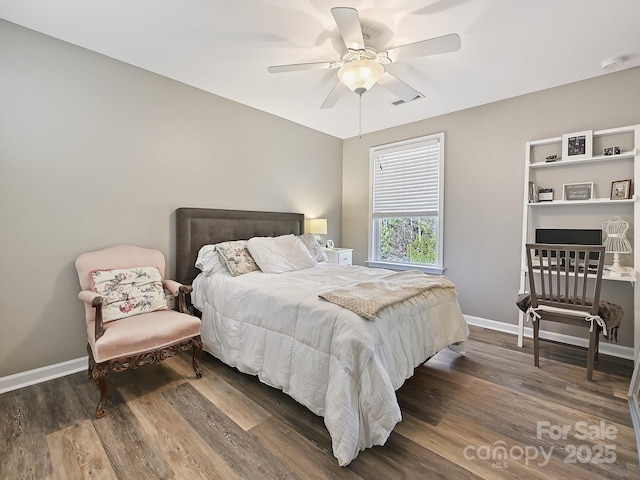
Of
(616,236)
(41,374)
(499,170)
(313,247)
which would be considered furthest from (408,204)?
(41,374)

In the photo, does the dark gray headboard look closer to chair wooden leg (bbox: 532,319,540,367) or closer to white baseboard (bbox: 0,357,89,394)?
white baseboard (bbox: 0,357,89,394)

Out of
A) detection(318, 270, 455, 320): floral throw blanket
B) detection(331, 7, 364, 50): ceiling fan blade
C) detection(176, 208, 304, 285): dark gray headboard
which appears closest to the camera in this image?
detection(331, 7, 364, 50): ceiling fan blade

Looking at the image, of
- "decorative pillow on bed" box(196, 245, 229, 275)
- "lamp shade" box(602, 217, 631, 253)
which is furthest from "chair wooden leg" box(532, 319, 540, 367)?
"decorative pillow on bed" box(196, 245, 229, 275)

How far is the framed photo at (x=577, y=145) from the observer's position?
2883mm

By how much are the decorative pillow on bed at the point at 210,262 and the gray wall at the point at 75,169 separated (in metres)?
0.36

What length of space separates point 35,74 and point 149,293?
187 cm

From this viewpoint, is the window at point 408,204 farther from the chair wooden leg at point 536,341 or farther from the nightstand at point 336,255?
the chair wooden leg at point 536,341

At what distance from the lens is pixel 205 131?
3307 millimetres

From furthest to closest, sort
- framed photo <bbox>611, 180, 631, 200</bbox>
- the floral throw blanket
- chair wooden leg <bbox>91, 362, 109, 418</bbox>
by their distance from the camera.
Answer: framed photo <bbox>611, 180, 631, 200</bbox>
chair wooden leg <bbox>91, 362, 109, 418</bbox>
the floral throw blanket

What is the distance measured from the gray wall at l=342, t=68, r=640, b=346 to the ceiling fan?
1.39 meters

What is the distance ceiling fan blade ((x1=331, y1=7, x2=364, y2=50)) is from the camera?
1.71 metres

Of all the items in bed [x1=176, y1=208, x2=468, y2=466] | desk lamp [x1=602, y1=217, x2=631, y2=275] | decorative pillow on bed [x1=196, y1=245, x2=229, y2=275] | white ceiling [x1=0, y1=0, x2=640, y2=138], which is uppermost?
white ceiling [x1=0, y1=0, x2=640, y2=138]

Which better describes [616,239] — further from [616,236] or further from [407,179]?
[407,179]

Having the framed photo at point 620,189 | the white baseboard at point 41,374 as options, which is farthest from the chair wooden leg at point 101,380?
the framed photo at point 620,189
